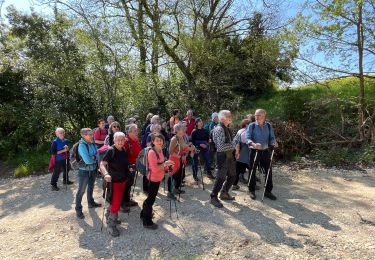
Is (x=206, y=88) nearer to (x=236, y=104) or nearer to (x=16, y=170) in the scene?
(x=236, y=104)

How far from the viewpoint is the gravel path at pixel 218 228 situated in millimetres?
4918

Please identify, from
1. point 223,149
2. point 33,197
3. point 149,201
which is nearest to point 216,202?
point 223,149

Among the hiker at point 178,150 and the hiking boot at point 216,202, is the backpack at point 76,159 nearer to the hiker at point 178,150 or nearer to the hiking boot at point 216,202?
the hiker at point 178,150

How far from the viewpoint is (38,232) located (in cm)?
611

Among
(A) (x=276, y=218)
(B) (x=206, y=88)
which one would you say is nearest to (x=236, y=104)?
(B) (x=206, y=88)

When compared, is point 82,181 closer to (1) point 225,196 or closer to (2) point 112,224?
(2) point 112,224

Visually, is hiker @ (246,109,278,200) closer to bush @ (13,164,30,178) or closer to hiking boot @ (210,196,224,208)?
hiking boot @ (210,196,224,208)

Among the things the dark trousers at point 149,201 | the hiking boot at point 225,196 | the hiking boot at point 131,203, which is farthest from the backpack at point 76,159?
the hiking boot at point 225,196

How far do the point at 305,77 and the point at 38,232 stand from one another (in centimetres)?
942

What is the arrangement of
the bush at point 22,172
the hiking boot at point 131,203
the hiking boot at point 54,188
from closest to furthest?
the hiking boot at point 131,203, the hiking boot at point 54,188, the bush at point 22,172

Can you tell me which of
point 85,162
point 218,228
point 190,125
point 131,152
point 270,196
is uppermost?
point 190,125

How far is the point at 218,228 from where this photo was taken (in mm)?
5625

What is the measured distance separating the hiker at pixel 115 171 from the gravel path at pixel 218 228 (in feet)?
1.02

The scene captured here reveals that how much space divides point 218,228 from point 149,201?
127 cm
